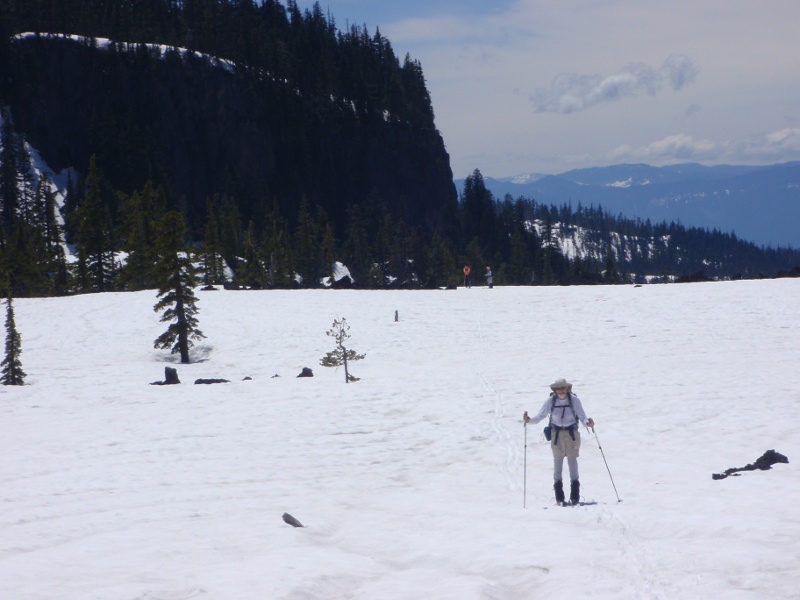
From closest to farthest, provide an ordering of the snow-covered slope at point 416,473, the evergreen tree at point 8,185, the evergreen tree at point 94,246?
1. the snow-covered slope at point 416,473
2. the evergreen tree at point 94,246
3. the evergreen tree at point 8,185

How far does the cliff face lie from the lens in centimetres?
11725

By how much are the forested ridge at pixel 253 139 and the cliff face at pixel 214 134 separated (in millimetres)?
291

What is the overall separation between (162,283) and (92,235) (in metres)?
33.0

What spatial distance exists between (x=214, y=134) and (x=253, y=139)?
7.42 metres

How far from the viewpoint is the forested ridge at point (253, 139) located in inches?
3962

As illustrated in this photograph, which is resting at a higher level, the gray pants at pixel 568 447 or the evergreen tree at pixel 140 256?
the evergreen tree at pixel 140 256

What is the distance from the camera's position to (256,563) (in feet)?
27.3

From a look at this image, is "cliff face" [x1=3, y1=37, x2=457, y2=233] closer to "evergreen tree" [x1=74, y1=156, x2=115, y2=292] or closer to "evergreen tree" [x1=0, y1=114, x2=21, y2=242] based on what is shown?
"evergreen tree" [x1=0, y1=114, x2=21, y2=242]

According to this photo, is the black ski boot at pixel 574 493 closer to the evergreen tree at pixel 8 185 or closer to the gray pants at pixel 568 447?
the gray pants at pixel 568 447

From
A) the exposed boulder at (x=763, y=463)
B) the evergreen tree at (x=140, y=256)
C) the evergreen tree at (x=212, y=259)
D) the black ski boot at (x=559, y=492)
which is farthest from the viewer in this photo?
the evergreen tree at (x=212, y=259)

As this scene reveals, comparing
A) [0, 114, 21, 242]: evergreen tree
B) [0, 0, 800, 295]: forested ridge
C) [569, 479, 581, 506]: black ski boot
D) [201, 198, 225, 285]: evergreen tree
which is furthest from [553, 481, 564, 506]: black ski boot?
[0, 114, 21, 242]: evergreen tree

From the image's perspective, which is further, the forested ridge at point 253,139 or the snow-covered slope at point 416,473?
the forested ridge at point 253,139

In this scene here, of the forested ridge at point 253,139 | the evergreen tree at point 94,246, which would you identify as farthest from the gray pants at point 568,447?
the forested ridge at point 253,139

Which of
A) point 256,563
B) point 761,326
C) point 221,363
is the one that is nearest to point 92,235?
point 221,363
